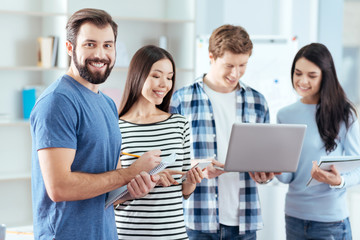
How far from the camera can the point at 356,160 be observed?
2.21 m

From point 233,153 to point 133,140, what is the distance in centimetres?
45

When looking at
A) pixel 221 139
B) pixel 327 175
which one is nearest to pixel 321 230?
pixel 327 175

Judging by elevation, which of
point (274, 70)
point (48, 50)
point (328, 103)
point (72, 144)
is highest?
point (48, 50)

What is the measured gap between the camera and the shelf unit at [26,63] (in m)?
3.90

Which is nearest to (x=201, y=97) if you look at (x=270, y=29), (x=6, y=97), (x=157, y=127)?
(x=157, y=127)

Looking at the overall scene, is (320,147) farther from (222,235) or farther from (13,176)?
(13,176)

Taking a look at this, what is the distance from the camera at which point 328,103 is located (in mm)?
2449

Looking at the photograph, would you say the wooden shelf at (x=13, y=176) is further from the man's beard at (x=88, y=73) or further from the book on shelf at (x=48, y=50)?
the man's beard at (x=88, y=73)

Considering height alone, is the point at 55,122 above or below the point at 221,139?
above

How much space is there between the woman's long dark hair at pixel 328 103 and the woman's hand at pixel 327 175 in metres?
0.15

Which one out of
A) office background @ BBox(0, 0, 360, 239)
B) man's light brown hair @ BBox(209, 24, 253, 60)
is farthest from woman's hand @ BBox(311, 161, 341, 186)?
office background @ BBox(0, 0, 360, 239)

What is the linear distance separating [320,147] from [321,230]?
0.40 m

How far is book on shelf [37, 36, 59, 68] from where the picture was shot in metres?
3.89

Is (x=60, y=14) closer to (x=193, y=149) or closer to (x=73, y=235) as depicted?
(x=193, y=149)
